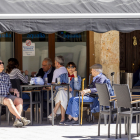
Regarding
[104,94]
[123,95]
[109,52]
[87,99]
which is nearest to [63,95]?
[87,99]

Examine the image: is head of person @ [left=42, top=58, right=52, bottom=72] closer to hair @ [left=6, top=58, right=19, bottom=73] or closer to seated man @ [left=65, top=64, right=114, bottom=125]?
hair @ [left=6, top=58, right=19, bottom=73]

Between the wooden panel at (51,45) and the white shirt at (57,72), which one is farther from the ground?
the wooden panel at (51,45)

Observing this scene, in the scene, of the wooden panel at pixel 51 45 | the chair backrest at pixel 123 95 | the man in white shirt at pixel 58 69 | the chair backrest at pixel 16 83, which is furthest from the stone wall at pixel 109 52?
the chair backrest at pixel 123 95

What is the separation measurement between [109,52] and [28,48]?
3.28 m

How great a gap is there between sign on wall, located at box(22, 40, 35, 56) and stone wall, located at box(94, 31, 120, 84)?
2917 millimetres

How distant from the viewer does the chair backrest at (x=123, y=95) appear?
19.3ft

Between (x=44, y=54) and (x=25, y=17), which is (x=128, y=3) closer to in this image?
(x=25, y=17)

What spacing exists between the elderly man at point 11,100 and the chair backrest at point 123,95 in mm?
2544

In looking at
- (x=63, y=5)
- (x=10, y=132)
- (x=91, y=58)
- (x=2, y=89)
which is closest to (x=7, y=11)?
(x=63, y=5)

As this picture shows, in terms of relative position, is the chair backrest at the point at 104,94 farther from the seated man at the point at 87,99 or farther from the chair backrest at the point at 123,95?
the seated man at the point at 87,99

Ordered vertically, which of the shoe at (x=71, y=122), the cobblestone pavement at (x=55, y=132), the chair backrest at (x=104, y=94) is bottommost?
the cobblestone pavement at (x=55, y=132)

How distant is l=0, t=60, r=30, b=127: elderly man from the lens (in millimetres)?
7762

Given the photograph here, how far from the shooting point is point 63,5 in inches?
294

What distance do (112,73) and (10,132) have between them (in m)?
2.89
